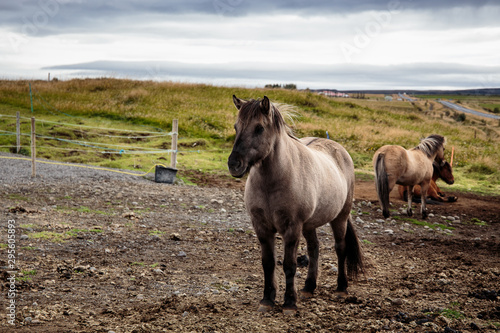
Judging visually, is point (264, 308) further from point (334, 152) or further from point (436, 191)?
point (436, 191)

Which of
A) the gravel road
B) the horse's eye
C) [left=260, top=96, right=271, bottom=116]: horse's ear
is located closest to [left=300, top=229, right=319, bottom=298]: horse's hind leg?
the horse's eye

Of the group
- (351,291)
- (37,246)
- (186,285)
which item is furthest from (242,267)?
(37,246)

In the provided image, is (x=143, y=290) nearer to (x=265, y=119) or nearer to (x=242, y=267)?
Result: (x=242, y=267)

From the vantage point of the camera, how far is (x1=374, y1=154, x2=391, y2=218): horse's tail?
9.62 metres

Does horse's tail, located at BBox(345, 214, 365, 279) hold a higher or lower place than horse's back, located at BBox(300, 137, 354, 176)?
lower

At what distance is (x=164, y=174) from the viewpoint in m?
11.6

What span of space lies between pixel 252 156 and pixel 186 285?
78.9 inches

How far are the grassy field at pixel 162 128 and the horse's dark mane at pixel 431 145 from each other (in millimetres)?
3315

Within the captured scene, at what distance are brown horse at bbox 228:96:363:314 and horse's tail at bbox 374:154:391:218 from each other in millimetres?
5220

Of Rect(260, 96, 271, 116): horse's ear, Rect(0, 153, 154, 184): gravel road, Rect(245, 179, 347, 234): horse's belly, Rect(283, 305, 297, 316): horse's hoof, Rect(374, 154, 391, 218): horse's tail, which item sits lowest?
Rect(283, 305, 297, 316): horse's hoof

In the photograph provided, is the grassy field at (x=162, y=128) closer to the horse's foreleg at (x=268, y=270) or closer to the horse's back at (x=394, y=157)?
the horse's back at (x=394, y=157)

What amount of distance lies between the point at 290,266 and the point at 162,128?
15.9 meters

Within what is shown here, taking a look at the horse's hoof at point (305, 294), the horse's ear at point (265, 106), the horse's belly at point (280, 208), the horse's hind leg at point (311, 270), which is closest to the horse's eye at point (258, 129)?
the horse's ear at point (265, 106)

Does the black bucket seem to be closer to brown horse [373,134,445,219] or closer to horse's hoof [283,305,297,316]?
brown horse [373,134,445,219]
